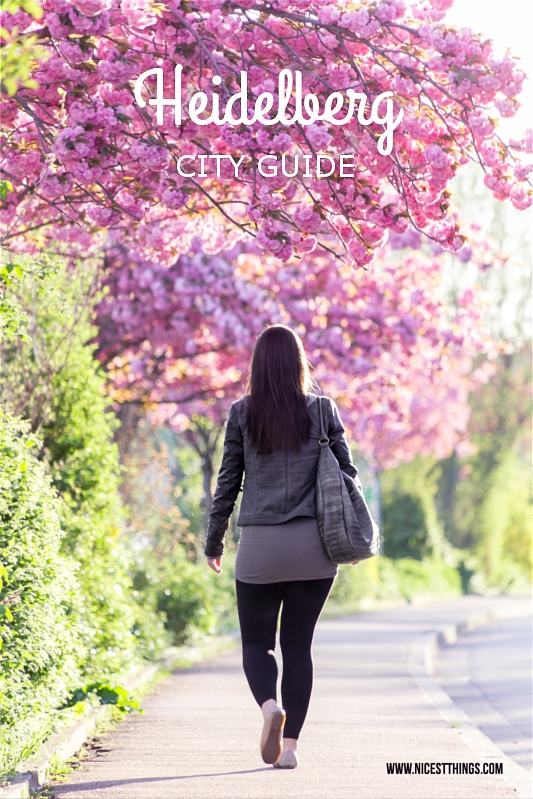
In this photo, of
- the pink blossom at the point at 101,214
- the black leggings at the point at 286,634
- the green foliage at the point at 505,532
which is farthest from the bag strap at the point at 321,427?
the green foliage at the point at 505,532

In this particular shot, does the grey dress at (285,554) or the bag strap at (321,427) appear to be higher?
the bag strap at (321,427)

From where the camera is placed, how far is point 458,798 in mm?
5418

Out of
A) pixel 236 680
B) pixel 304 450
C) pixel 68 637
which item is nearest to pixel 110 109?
pixel 304 450

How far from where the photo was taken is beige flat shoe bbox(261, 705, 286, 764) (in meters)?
5.21

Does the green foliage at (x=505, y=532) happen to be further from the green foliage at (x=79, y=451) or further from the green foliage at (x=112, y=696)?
the green foliage at (x=112, y=696)

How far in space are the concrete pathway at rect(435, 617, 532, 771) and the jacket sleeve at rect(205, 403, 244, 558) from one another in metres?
2.72

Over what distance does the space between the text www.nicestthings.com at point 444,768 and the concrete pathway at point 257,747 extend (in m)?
0.07

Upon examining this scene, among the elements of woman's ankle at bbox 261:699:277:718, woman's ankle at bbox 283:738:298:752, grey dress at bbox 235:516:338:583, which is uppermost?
grey dress at bbox 235:516:338:583

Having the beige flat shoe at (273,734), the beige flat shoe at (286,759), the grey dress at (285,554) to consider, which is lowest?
the beige flat shoe at (286,759)

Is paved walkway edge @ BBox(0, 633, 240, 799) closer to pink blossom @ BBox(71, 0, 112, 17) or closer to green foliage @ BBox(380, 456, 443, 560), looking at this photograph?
pink blossom @ BBox(71, 0, 112, 17)

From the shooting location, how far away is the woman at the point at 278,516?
542 centimetres

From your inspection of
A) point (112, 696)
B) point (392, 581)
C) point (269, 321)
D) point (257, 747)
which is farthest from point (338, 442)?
point (392, 581)

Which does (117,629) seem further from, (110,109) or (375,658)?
(375,658)

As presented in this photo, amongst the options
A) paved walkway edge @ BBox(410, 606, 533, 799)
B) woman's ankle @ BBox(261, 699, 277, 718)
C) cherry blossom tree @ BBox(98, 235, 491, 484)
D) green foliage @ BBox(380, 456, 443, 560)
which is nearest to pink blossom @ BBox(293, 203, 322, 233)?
woman's ankle @ BBox(261, 699, 277, 718)
